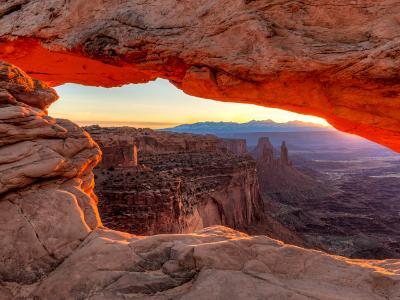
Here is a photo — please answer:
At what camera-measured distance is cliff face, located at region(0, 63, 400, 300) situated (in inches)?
213

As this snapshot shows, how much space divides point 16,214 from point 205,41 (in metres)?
6.73

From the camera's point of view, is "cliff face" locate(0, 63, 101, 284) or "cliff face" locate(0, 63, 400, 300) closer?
"cliff face" locate(0, 63, 400, 300)

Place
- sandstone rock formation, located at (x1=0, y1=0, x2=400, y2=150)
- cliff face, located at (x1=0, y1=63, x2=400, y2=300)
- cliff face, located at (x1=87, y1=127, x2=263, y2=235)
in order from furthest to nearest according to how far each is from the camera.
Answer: cliff face, located at (x1=87, y1=127, x2=263, y2=235), sandstone rock formation, located at (x1=0, y1=0, x2=400, y2=150), cliff face, located at (x1=0, y1=63, x2=400, y2=300)

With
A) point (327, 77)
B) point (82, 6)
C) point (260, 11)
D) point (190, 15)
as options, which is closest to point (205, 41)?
point (190, 15)

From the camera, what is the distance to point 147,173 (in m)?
32.3

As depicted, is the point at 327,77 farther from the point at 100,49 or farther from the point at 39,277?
the point at 39,277

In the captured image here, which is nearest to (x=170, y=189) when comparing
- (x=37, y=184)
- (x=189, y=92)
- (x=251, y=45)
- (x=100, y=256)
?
(x=189, y=92)

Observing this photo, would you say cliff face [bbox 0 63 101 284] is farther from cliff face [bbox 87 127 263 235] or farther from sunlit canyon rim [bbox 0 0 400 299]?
cliff face [bbox 87 127 263 235]

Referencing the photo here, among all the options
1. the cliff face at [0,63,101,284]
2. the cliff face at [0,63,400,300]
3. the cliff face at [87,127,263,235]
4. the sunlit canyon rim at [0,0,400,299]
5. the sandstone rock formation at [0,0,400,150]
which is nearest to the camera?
the cliff face at [0,63,400,300]

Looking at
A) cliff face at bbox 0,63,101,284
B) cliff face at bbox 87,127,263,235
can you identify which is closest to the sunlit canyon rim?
cliff face at bbox 0,63,101,284

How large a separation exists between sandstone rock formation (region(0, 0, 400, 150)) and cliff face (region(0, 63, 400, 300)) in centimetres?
380

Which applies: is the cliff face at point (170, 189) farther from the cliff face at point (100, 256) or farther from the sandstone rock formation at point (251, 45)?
the cliff face at point (100, 256)

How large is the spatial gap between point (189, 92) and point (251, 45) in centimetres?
295

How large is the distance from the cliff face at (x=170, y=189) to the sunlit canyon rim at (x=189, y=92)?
667 inches
